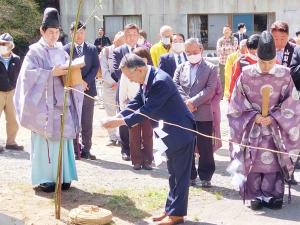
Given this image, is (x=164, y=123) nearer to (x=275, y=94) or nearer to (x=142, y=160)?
(x=275, y=94)

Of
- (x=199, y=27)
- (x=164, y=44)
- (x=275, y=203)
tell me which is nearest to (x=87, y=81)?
(x=164, y=44)

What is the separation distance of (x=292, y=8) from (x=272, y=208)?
1594 cm

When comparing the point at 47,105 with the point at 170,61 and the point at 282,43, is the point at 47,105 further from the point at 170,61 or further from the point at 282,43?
the point at 282,43

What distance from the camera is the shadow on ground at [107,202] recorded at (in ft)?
20.4

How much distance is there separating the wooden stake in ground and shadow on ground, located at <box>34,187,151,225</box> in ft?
5.27

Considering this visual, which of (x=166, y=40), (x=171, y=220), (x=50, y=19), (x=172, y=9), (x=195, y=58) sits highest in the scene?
(x=172, y=9)

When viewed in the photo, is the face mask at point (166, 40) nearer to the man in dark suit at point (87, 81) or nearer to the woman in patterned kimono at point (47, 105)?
the man in dark suit at point (87, 81)

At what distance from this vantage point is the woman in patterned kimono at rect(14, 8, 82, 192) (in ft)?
21.8

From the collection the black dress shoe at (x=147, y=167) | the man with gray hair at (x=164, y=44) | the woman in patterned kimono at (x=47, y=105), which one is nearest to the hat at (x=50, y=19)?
the woman in patterned kimono at (x=47, y=105)

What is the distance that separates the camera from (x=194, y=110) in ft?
23.7

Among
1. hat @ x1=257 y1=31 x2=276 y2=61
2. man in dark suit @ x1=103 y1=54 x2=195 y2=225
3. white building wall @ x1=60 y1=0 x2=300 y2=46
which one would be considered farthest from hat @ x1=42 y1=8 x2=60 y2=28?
white building wall @ x1=60 y1=0 x2=300 y2=46

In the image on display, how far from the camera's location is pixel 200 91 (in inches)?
285

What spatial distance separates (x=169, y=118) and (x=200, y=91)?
5.14 feet

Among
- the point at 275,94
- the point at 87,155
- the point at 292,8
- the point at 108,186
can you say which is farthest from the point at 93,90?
the point at 292,8
